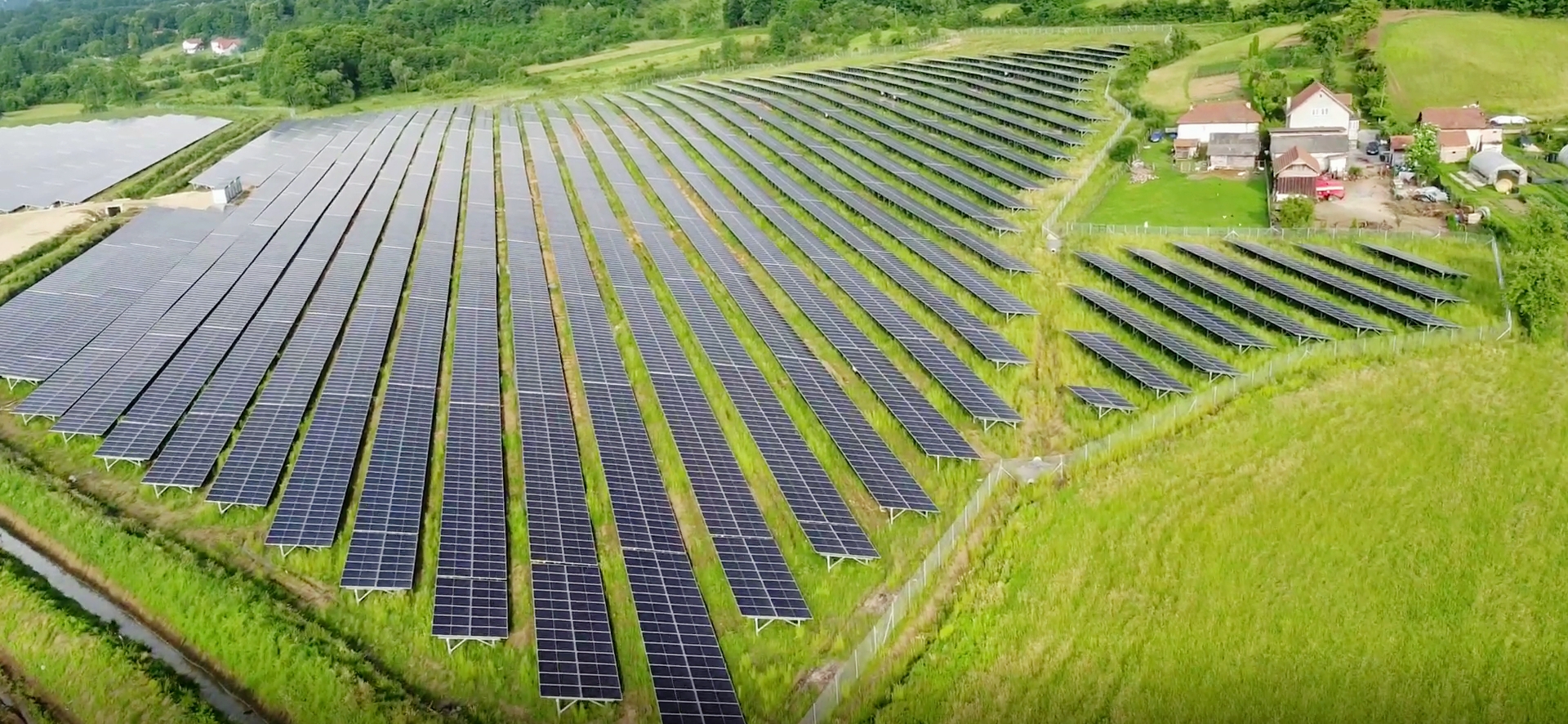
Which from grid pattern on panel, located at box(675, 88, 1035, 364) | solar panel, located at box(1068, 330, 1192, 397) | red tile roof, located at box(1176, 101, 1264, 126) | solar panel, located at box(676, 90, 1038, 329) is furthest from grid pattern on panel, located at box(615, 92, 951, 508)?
red tile roof, located at box(1176, 101, 1264, 126)

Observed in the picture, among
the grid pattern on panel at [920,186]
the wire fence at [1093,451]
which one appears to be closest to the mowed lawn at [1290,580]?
the wire fence at [1093,451]

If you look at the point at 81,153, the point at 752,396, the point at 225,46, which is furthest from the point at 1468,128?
the point at 225,46

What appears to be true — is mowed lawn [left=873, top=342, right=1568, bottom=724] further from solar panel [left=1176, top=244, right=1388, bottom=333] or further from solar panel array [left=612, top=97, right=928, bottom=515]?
solar panel [left=1176, top=244, right=1388, bottom=333]

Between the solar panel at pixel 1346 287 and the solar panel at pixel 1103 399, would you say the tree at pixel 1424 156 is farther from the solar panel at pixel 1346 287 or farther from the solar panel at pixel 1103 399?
the solar panel at pixel 1103 399

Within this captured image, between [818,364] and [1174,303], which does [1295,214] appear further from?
[818,364]

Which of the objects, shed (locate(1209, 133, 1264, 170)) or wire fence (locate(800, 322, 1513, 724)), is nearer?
wire fence (locate(800, 322, 1513, 724))

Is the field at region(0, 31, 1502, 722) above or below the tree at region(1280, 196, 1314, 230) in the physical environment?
below

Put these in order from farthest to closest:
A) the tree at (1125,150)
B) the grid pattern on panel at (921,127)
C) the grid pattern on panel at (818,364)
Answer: the grid pattern on panel at (921,127) → the tree at (1125,150) → the grid pattern on panel at (818,364)
